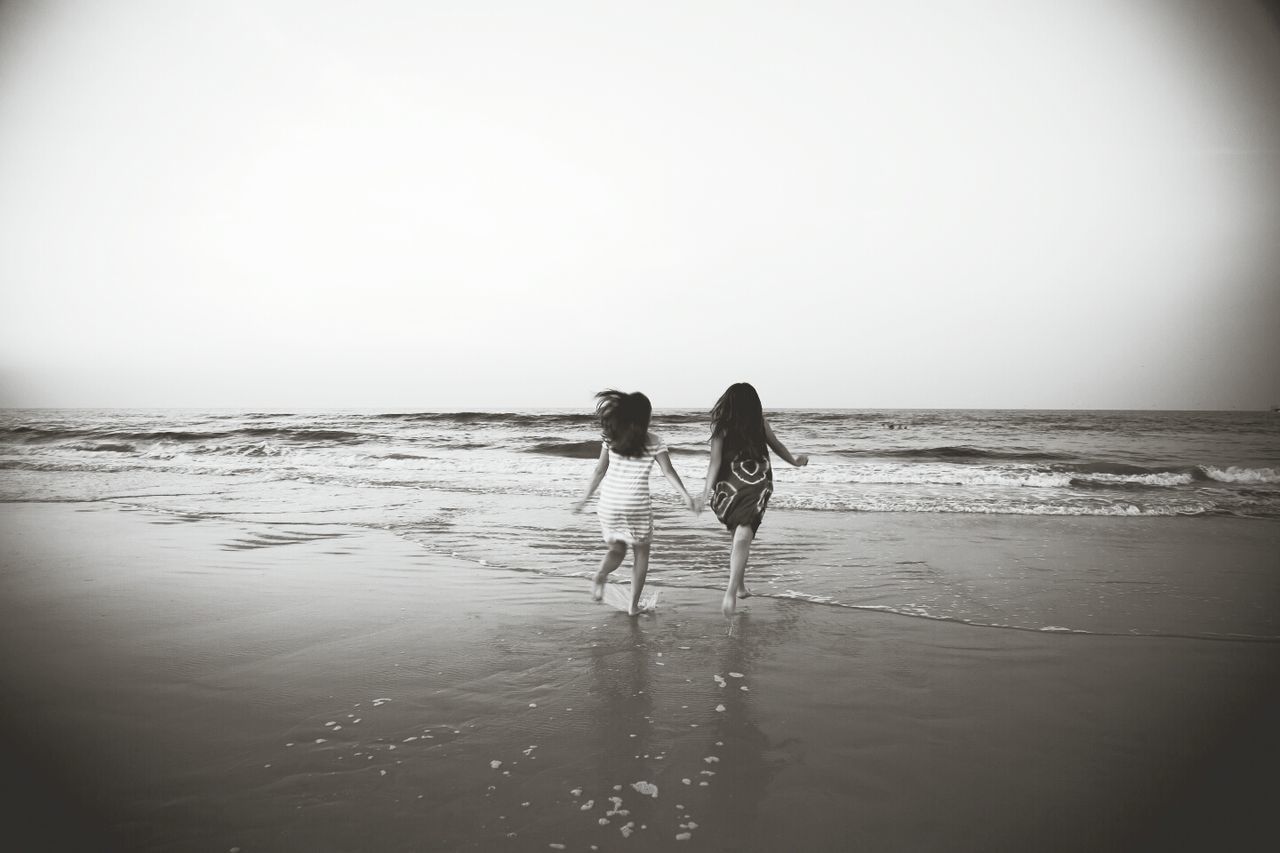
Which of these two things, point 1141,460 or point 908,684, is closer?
point 908,684

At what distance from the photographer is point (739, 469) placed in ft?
16.7

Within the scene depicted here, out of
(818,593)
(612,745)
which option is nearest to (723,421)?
(818,593)

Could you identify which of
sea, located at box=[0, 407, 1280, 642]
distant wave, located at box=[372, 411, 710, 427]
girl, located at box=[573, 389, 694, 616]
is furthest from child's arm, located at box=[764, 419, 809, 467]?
distant wave, located at box=[372, 411, 710, 427]

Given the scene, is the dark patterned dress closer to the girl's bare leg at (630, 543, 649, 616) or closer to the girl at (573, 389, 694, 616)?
the girl at (573, 389, 694, 616)

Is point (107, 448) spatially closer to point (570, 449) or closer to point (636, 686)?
point (570, 449)

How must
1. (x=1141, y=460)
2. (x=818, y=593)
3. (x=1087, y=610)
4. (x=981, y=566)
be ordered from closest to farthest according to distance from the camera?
1. (x=1087, y=610)
2. (x=818, y=593)
3. (x=981, y=566)
4. (x=1141, y=460)

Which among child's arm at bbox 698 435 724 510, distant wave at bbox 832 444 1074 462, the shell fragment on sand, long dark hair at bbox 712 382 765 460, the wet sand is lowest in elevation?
distant wave at bbox 832 444 1074 462

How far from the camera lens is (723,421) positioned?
5082mm

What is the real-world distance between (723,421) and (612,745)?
281 cm

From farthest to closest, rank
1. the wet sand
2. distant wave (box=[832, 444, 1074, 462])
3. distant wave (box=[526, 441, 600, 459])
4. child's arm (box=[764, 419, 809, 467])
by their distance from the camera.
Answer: distant wave (box=[526, 441, 600, 459]) < distant wave (box=[832, 444, 1074, 462]) < child's arm (box=[764, 419, 809, 467]) < the wet sand

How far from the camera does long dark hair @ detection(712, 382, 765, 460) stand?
5.06 m

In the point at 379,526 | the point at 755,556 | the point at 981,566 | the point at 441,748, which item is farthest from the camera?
the point at 379,526

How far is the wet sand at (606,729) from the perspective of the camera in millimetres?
2213

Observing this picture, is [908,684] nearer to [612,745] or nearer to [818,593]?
[612,745]
